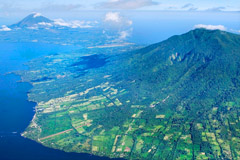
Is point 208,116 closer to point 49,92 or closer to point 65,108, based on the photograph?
point 65,108

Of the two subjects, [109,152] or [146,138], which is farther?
[146,138]

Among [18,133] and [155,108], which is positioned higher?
[155,108]

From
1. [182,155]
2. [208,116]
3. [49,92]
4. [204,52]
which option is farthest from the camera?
[204,52]

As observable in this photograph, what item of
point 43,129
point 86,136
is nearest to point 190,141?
point 86,136

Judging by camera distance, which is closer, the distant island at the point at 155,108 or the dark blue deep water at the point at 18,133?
the dark blue deep water at the point at 18,133

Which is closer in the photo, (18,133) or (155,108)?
(18,133)

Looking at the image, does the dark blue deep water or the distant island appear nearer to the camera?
the dark blue deep water

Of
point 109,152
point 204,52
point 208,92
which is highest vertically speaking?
point 204,52

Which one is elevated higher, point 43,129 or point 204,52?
point 204,52
